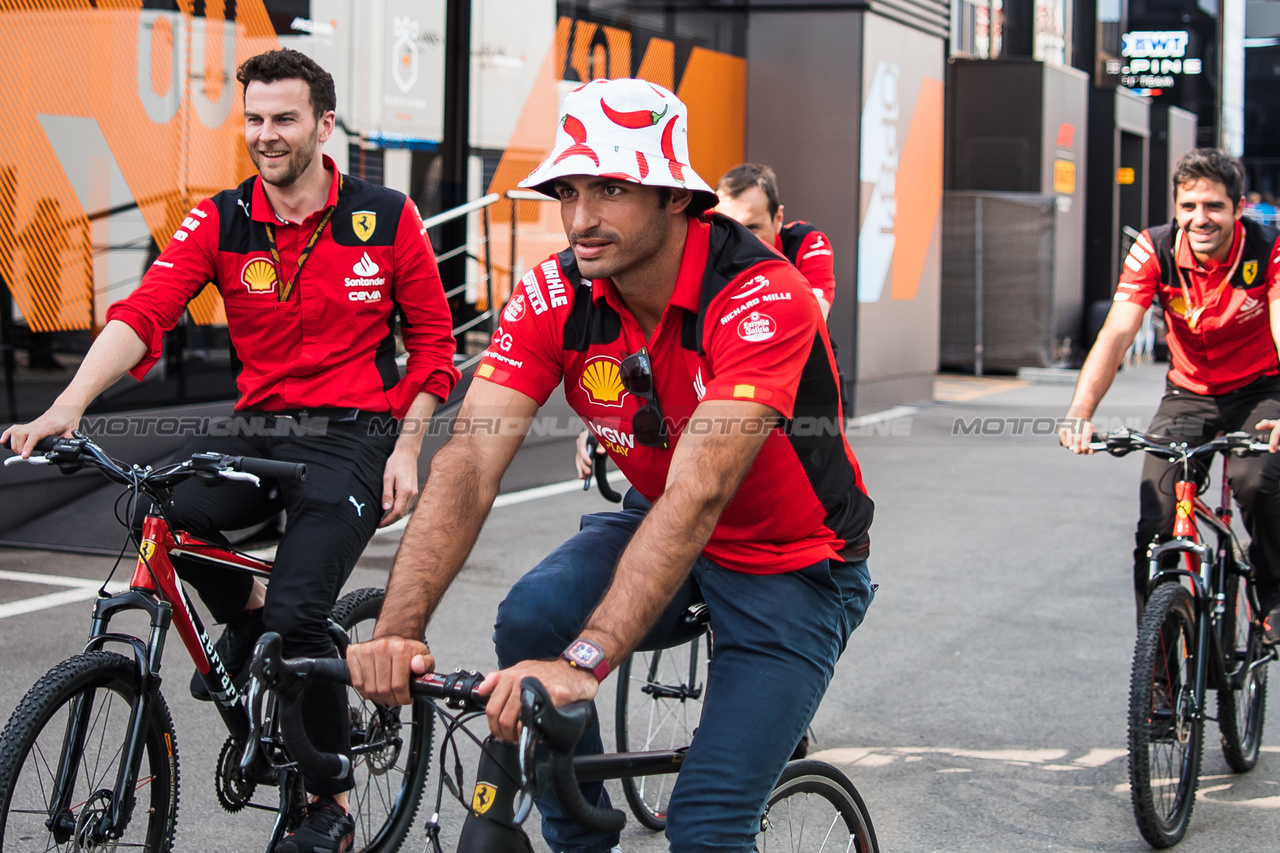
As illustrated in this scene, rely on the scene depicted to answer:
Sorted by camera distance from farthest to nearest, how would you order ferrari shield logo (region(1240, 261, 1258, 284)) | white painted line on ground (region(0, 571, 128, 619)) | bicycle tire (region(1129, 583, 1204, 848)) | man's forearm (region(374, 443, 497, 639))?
white painted line on ground (region(0, 571, 128, 619)) < ferrari shield logo (region(1240, 261, 1258, 284)) < bicycle tire (region(1129, 583, 1204, 848)) < man's forearm (region(374, 443, 497, 639))

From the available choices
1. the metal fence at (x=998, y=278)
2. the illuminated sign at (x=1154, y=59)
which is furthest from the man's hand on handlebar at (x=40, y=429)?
the illuminated sign at (x=1154, y=59)

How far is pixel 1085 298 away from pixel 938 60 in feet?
28.5

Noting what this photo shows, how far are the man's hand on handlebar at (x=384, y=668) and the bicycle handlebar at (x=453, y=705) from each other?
17 millimetres

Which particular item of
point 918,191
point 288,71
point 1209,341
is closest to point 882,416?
point 918,191

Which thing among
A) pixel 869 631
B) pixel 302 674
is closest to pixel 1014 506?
pixel 869 631

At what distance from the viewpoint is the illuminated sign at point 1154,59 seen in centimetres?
3316

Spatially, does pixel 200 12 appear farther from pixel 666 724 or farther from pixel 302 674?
pixel 302 674

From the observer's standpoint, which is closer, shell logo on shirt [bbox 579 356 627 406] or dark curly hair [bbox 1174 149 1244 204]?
shell logo on shirt [bbox 579 356 627 406]

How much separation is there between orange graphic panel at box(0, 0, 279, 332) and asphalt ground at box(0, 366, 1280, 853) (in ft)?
6.11

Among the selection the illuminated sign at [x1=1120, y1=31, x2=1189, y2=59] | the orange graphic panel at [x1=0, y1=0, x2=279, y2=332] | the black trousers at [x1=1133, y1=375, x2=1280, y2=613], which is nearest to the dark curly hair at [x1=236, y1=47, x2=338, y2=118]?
the black trousers at [x1=1133, y1=375, x2=1280, y2=613]

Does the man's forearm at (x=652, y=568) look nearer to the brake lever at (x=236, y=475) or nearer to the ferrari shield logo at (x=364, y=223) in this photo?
the brake lever at (x=236, y=475)

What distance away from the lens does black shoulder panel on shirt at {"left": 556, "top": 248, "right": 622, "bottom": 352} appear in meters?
2.67

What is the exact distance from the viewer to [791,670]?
2.56 metres

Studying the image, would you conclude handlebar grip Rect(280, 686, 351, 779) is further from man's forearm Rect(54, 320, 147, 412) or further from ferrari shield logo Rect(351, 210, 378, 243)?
ferrari shield logo Rect(351, 210, 378, 243)
